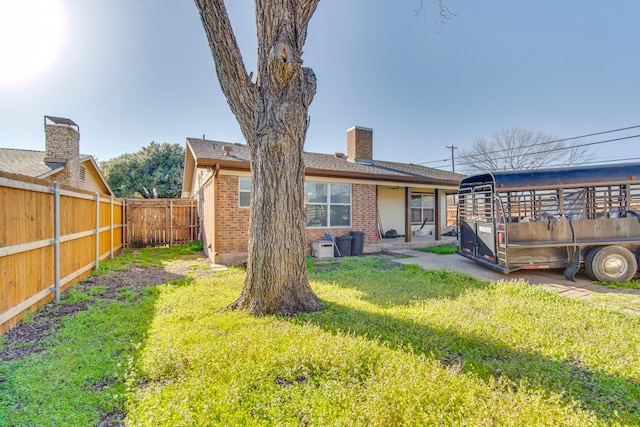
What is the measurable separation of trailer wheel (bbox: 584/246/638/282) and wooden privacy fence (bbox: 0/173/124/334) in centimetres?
1026

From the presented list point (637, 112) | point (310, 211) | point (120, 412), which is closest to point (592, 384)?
point (120, 412)

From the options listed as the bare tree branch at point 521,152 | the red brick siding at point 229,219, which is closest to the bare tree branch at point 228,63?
the red brick siding at point 229,219

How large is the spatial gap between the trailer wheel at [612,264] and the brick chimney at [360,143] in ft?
29.7

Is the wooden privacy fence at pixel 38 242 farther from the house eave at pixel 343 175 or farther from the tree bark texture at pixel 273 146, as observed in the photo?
the house eave at pixel 343 175

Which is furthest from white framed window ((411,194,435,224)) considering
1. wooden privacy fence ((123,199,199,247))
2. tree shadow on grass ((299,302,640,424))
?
tree shadow on grass ((299,302,640,424))

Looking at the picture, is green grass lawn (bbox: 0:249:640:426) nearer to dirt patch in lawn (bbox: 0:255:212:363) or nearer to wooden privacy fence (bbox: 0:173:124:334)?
dirt patch in lawn (bbox: 0:255:212:363)

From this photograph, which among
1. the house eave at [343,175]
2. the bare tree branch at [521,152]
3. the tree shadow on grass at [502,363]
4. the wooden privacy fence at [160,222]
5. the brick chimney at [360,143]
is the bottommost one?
the tree shadow on grass at [502,363]

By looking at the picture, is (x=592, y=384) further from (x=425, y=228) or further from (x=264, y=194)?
(x=425, y=228)

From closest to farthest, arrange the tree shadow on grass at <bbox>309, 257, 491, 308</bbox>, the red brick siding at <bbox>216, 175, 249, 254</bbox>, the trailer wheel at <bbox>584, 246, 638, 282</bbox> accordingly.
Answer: the tree shadow on grass at <bbox>309, 257, 491, 308</bbox> → the trailer wheel at <bbox>584, 246, 638, 282</bbox> → the red brick siding at <bbox>216, 175, 249, 254</bbox>

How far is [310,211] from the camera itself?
32.4 feet

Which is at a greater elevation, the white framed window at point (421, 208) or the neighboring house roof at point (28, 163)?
the neighboring house roof at point (28, 163)

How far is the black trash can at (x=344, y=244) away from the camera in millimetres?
9677

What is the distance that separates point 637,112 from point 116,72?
27382 millimetres

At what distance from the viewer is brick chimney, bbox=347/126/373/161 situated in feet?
43.6
